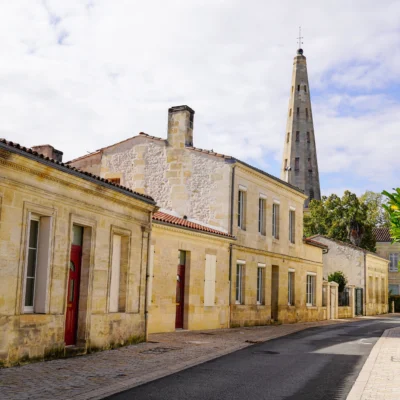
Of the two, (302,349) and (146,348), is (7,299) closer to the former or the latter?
(146,348)

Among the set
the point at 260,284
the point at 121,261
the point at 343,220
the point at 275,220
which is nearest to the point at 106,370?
the point at 121,261

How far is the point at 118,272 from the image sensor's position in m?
13.9

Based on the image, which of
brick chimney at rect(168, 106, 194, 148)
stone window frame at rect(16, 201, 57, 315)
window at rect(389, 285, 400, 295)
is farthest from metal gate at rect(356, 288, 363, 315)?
stone window frame at rect(16, 201, 57, 315)

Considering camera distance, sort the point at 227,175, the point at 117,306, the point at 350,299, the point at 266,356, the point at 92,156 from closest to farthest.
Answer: the point at 266,356 → the point at 117,306 → the point at 227,175 → the point at 92,156 → the point at 350,299

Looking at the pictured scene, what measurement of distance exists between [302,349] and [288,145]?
59.4 metres

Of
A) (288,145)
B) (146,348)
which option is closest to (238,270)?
(146,348)

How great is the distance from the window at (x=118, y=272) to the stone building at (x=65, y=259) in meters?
0.02

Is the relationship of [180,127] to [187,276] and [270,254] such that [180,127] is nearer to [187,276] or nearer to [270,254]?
[187,276]

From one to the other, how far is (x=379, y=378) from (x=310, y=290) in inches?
845

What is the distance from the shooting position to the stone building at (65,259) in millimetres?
10047

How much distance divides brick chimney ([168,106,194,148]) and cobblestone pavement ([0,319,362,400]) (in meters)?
9.86

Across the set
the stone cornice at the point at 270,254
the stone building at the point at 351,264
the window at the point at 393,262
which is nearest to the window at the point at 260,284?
the stone cornice at the point at 270,254

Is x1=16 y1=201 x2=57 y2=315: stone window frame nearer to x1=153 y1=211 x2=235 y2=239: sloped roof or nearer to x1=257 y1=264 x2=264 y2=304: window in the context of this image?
x1=153 y1=211 x2=235 y2=239: sloped roof

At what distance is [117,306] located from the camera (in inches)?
545
